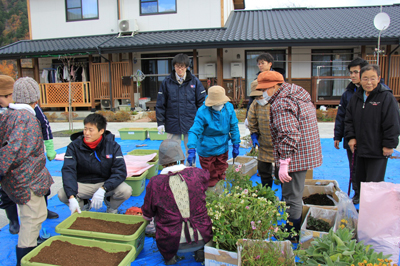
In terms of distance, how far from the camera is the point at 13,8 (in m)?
37.1

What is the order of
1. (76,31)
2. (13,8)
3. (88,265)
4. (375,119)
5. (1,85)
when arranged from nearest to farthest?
(88,265)
(1,85)
(375,119)
(76,31)
(13,8)

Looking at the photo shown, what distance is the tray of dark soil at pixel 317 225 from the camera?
2467mm

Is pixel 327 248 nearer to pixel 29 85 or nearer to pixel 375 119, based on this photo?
pixel 375 119

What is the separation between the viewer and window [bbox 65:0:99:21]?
43.8 feet

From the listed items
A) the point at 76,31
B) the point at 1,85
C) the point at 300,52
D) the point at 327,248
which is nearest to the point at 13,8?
the point at 76,31

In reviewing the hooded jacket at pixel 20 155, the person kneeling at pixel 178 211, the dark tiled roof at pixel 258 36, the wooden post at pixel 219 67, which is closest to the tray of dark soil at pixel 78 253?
the person kneeling at pixel 178 211

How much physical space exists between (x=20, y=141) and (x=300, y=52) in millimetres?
11983

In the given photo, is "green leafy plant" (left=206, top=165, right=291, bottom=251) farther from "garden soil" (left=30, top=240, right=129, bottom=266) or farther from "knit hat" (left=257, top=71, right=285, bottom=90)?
"knit hat" (left=257, top=71, right=285, bottom=90)

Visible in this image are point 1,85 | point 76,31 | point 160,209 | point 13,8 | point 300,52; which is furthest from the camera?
point 13,8

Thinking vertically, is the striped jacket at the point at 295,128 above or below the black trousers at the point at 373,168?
above

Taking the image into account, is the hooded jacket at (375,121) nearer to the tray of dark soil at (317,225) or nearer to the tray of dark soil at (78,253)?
the tray of dark soil at (317,225)

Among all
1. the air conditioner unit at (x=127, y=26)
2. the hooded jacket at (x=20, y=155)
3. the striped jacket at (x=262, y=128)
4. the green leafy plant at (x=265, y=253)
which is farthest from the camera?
the air conditioner unit at (x=127, y=26)

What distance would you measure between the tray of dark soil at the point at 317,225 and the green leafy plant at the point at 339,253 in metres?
0.55

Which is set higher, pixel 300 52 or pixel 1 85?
pixel 300 52
